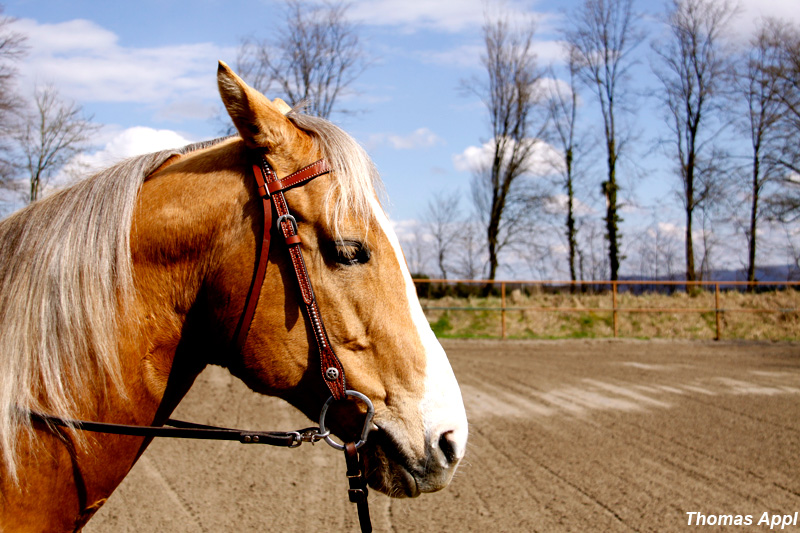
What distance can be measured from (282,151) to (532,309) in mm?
14232

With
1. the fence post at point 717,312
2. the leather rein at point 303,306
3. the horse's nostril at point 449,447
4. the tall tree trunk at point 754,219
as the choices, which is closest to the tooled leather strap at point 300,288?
the leather rein at point 303,306

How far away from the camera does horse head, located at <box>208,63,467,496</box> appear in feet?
4.62

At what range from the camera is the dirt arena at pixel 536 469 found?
12.5 feet

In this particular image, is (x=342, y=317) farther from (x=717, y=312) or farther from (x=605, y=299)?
(x=605, y=299)

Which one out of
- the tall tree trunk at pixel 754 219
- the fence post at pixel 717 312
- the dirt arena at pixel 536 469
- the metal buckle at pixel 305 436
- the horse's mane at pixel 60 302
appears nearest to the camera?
the horse's mane at pixel 60 302

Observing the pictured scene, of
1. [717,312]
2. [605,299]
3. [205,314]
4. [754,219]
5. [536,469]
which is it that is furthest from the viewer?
[754,219]

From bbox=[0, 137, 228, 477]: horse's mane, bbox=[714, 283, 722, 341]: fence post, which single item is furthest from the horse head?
bbox=[714, 283, 722, 341]: fence post

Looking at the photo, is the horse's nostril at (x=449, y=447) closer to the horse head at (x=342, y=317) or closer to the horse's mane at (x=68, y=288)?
the horse head at (x=342, y=317)

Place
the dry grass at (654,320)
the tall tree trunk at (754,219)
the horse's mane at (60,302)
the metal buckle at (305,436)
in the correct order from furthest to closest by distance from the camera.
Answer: the tall tree trunk at (754,219) < the dry grass at (654,320) < the metal buckle at (305,436) < the horse's mane at (60,302)

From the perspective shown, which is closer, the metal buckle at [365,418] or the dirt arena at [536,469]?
the metal buckle at [365,418]

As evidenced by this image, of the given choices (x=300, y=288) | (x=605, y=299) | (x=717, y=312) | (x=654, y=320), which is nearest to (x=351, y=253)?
(x=300, y=288)

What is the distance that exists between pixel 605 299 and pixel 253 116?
57.7 ft

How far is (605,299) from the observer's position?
17.5 m

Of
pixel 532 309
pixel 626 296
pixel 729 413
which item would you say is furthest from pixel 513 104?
pixel 729 413
